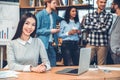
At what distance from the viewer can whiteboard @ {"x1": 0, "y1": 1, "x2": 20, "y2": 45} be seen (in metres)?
3.75

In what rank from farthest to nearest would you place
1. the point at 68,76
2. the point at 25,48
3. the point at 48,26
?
the point at 48,26 → the point at 25,48 → the point at 68,76

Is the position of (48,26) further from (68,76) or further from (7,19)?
(68,76)

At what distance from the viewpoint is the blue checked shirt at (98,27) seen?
3814 millimetres

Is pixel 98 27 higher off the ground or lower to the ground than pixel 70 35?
higher

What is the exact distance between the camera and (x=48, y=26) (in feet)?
12.4

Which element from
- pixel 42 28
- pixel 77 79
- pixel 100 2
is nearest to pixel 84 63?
pixel 77 79

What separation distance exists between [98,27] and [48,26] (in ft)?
2.65

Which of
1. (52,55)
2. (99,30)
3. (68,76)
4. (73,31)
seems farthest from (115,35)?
(68,76)

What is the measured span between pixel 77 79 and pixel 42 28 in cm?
182

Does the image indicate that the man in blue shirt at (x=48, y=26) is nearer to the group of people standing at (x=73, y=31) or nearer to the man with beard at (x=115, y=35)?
the group of people standing at (x=73, y=31)

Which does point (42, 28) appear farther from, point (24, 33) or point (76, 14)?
point (24, 33)

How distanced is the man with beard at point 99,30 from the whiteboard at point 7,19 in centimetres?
116

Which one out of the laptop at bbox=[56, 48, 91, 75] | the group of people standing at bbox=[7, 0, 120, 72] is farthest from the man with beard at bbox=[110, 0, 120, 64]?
the laptop at bbox=[56, 48, 91, 75]

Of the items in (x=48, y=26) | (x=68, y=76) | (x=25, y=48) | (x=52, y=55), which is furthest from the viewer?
(x=52, y=55)
